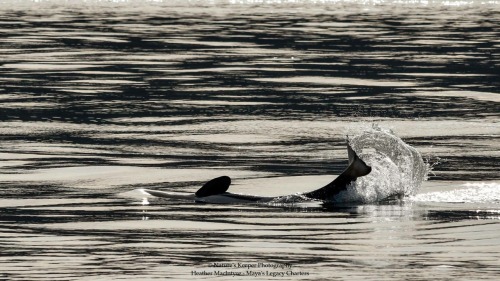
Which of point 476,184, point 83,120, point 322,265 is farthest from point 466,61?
point 322,265

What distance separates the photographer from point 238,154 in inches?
811

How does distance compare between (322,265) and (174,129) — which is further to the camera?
(174,129)

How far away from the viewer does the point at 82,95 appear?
29.9 metres

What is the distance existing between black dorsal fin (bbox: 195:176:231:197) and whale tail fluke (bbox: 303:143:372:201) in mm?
905

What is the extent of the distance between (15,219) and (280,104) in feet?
46.0

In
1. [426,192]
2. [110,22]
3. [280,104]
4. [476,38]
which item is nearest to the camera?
[426,192]

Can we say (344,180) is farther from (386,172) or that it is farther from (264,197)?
(386,172)

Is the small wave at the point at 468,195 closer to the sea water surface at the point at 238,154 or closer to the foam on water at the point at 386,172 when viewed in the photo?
the sea water surface at the point at 238,154

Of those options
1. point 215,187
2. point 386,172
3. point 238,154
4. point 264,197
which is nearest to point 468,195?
point 386,172

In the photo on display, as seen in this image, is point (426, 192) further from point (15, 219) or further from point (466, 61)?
point (466, 61)

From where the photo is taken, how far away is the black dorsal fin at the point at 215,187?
625 inches

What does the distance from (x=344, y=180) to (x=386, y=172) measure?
99cm

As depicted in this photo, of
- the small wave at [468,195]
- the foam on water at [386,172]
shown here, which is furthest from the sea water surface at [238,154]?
the foam on water at [386,172]

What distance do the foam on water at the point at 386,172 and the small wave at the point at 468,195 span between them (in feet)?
0.86
